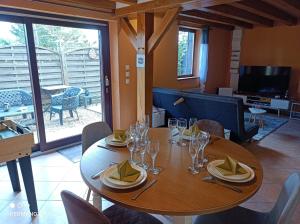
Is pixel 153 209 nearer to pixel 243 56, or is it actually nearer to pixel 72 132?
pixel 72 132

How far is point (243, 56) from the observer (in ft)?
22.1

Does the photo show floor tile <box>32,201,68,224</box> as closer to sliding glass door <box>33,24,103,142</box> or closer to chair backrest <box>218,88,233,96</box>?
sliding glass door <box>33,24,103,142</box>

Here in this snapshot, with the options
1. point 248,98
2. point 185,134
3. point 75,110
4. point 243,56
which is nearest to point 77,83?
point 75,110

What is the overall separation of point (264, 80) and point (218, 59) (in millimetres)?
1397

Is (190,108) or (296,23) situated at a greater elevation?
(296,23)

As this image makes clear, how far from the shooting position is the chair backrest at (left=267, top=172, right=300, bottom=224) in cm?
110

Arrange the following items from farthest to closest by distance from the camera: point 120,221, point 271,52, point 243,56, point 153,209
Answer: point 243,56
point 271,52
point 120,221
point 153,209

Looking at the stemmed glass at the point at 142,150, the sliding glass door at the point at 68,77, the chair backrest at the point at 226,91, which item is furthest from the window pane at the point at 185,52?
the stemmed glass at the point at 142,150

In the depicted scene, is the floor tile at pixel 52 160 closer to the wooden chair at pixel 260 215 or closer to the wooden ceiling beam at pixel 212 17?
the wooden chair at pixel 260 215

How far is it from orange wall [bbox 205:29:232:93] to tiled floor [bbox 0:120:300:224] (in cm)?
300

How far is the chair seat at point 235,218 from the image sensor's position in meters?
1.42

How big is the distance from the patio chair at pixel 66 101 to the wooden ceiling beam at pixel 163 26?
4.67 ft

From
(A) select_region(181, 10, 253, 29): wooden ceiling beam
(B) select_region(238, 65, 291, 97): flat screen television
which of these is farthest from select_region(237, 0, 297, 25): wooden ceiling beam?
(B) select_region(238, 65, 291, 97): flat screen television

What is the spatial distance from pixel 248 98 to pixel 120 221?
18.9 ft
